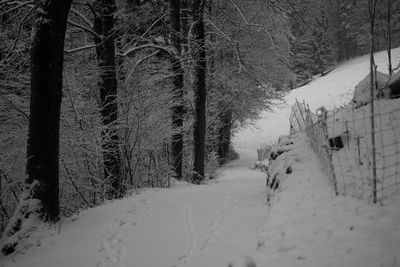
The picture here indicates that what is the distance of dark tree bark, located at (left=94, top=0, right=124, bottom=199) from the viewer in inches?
329

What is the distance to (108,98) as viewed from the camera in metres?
8.69

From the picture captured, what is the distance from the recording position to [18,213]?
520cm

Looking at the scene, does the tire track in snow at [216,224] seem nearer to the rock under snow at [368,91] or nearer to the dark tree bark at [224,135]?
the rock under snow at [368,91]

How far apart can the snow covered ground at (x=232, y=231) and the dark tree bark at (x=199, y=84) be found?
168 inches

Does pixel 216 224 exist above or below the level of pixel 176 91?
below

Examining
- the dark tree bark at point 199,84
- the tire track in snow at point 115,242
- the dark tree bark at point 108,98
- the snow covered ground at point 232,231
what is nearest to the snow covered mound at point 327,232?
the snow covered ground at point 232,231

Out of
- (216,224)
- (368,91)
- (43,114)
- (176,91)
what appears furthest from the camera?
(176,91)

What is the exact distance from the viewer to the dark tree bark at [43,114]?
507cm

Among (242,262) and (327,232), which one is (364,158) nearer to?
(327,232)

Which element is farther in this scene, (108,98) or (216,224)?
(108,98)

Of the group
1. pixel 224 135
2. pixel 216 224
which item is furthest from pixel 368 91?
pixel 224 135

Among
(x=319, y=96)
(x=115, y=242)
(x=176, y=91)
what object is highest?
(x=319, y=96)

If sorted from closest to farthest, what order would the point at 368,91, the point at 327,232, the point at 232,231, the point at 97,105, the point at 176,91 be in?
the point at 327,232 < the point at 232,231 < the point at 368,91 < the point at 97,105 < the point at 176,91

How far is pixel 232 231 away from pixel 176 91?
20.8 ft
